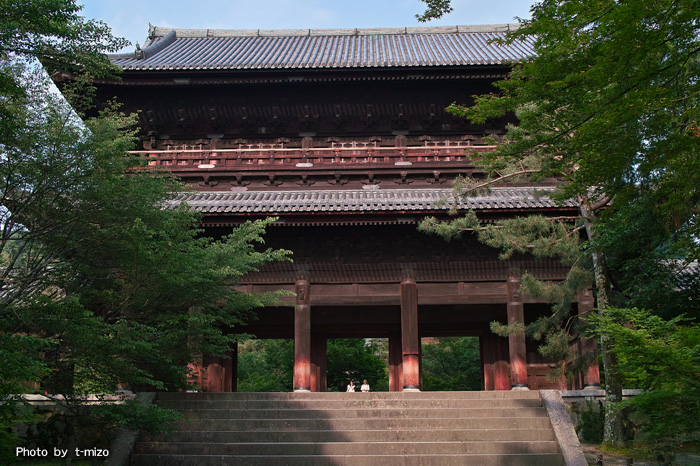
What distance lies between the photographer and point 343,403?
35.6 ft

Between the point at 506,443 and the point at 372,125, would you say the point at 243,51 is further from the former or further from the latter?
the point at 506,443

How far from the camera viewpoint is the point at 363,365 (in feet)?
77.5

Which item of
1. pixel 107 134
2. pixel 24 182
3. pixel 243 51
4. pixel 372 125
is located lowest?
pixel 24 182

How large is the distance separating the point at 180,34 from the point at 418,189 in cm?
1317

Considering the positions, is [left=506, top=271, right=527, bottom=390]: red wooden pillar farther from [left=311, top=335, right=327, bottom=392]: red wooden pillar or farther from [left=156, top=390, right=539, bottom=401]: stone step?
[left=311, top=335, right=327, bottom=392]: red wooden pillar

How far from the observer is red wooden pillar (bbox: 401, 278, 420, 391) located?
528 inches

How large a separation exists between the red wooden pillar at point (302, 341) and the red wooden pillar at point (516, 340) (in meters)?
4.63

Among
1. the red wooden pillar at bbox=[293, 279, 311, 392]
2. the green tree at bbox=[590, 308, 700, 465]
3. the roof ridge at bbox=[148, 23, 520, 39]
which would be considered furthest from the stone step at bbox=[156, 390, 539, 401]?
the roof ridge at bbox=[148, 23, 520, 39]

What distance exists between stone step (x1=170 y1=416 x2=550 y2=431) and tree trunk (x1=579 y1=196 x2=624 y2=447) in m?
1.42

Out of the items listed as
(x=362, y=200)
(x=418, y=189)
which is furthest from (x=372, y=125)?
(x=362, y=200)

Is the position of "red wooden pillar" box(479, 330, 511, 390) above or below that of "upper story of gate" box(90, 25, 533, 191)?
below

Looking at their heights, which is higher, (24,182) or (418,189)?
(418,189)

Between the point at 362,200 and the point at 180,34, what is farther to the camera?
the point at 180,34

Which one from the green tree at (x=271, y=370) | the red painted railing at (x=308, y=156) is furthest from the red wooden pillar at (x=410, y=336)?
the green tree at (x=271, y=370)
